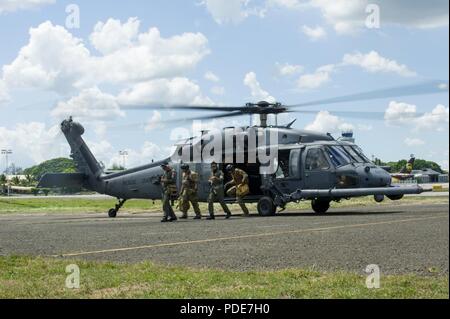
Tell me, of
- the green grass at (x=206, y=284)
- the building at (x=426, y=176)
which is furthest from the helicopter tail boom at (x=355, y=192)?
the building at (x=426, y=176)

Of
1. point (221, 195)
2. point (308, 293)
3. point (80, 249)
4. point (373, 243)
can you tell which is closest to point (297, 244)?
point (373, 243)

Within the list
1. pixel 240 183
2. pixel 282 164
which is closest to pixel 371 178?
pixel 282 164

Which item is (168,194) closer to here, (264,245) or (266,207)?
(266,207)

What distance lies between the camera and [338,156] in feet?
75.5

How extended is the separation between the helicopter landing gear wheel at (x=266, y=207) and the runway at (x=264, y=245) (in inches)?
253

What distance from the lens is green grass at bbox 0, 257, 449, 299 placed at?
716 cm

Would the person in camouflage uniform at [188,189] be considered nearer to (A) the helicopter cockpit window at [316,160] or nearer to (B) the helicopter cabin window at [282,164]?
(B) the helicopter cabin window at [282,164]

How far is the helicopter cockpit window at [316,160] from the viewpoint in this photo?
23.0m

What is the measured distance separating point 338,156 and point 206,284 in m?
15.8

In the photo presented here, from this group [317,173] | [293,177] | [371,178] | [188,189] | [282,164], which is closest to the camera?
[371,178]

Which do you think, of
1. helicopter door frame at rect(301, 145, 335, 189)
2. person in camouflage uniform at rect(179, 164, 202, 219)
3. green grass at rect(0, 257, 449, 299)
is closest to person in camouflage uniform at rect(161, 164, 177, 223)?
person in camouflage uniform at rect(179, 164, 202, 219)

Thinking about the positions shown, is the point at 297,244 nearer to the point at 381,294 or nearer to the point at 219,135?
the point at 381,294
